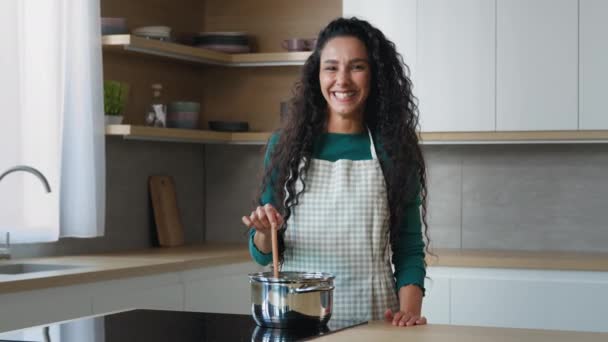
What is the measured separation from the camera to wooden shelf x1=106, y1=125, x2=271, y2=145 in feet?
14.2

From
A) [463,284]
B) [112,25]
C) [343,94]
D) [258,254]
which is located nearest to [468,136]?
[463,284]

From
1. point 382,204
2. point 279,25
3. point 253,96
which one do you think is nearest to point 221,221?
point 253,96

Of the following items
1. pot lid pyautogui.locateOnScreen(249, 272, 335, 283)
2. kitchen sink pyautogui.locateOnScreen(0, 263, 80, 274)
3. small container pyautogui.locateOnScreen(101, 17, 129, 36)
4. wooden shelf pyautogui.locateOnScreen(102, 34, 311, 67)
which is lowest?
kitchen sink pyautogui.locateOnScreen(0, 263, 80, 274)

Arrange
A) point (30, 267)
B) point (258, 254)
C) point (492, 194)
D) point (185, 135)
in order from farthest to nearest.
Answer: point (492, 194) → point (185, 135) → point (30, 267) → point (258, 254)

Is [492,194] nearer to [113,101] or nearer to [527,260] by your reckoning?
[527,260]

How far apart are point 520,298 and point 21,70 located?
222 cm

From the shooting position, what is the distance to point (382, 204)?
2.75 metres

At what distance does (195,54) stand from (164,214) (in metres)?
0.78

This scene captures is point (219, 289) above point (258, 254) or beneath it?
beneath

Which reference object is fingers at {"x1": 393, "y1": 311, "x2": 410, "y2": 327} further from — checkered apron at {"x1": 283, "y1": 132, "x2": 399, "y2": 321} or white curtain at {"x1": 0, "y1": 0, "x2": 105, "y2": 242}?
white curtain at {"x1": 0, "y1": 0, "x2": 105, "y2": 242}

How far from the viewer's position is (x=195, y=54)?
15.8ft

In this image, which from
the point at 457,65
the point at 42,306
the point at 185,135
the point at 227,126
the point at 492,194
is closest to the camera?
Answer: the point at 42,306

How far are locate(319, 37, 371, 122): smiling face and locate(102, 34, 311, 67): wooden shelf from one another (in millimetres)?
1757

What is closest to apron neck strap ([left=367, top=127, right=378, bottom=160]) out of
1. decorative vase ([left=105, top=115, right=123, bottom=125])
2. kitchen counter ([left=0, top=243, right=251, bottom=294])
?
kitchen counter ([left=0, top=243, right=251, bottom=294])
